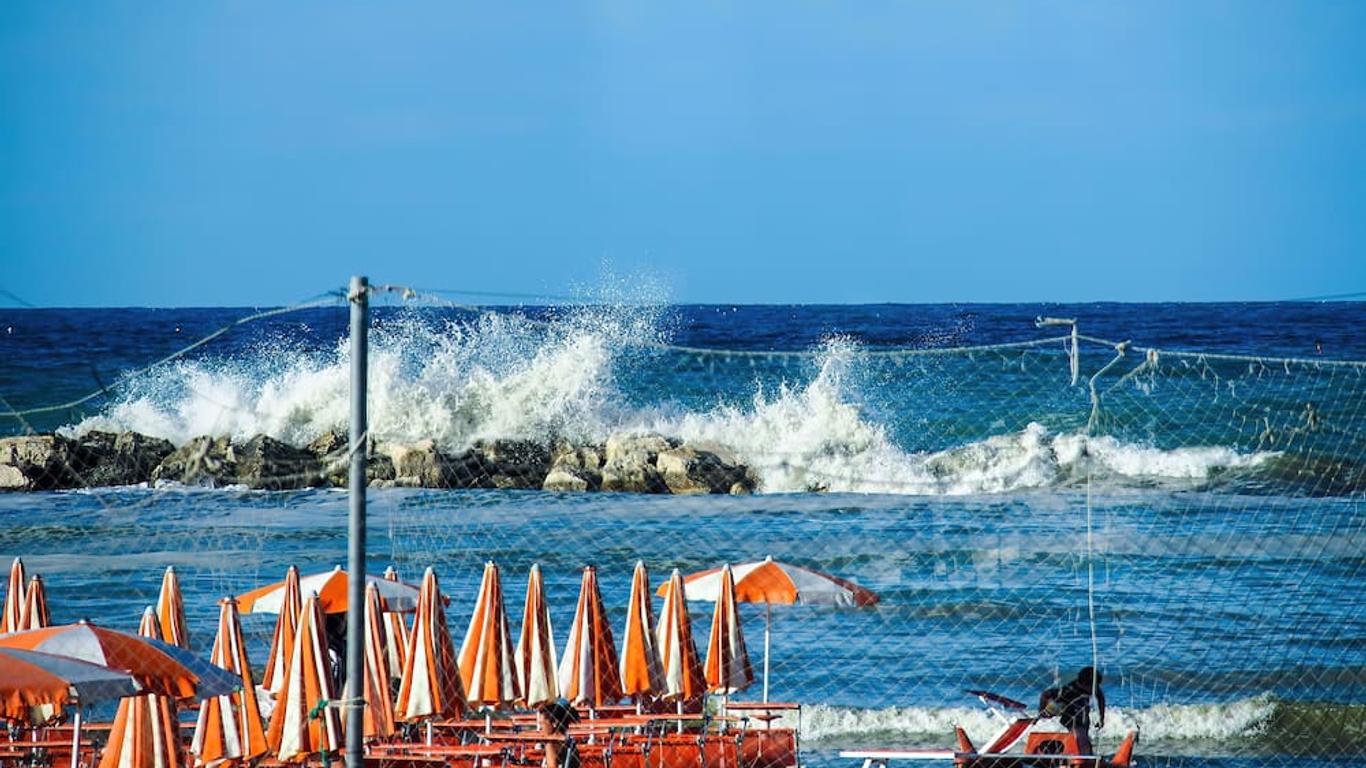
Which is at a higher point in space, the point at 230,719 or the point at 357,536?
the point at 357,536

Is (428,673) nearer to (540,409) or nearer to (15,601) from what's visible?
(15,601)

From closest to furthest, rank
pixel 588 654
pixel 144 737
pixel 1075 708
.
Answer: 1. pixel 144 737
2. pixel 1075 708
3. pixel 588 654

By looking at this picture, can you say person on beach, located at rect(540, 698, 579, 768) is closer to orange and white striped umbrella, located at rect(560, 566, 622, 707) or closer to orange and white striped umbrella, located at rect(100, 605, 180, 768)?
orange and white striped umbrella, located at rect(560, 566, 622, 707)

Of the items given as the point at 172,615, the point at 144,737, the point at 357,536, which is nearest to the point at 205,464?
the point at 172,615

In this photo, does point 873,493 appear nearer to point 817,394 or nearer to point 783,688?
point 817,394

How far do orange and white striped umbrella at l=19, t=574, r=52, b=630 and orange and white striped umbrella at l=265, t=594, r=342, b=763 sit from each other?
2.50 meters

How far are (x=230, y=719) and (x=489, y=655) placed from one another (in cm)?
198

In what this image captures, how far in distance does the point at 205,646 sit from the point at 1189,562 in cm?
1278

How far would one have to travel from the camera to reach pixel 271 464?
104 ft

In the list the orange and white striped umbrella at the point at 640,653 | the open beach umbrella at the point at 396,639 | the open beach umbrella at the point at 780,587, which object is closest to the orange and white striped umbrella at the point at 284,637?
the open beach umbrella at the point at 396,639

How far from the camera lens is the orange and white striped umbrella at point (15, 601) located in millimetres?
13523

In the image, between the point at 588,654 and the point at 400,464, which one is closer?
the point at 588,654

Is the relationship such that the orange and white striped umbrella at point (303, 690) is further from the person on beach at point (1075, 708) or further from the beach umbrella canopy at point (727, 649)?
the person on beach at point (1075, 708)

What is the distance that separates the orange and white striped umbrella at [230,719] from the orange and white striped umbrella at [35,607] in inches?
73.4
